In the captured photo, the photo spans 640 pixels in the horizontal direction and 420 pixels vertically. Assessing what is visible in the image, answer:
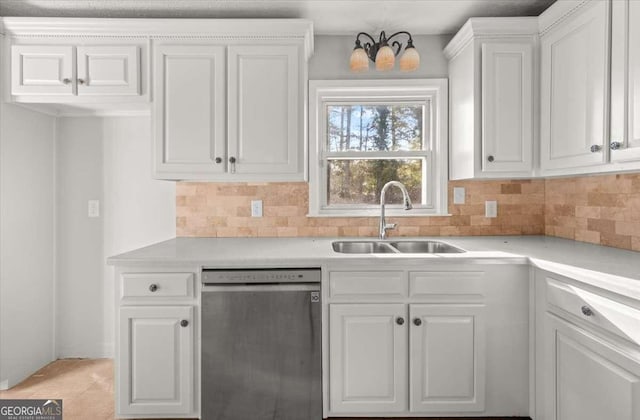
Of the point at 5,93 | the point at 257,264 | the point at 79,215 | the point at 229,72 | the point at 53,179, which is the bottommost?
the point at 257,264

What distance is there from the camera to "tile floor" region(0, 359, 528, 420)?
6.60 feet

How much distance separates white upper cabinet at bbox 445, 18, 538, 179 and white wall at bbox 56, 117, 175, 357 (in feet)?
6.81

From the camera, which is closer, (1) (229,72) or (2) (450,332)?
(2) (450,332)

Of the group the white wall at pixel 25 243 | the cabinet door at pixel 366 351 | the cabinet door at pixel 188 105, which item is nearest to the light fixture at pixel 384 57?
the cabinet door at pixel 188 105

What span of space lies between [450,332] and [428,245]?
70 cm

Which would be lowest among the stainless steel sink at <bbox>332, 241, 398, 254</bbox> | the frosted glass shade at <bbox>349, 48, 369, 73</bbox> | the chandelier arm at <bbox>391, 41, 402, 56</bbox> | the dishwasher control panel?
the dishwasher control panel

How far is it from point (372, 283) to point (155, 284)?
1.06 metres

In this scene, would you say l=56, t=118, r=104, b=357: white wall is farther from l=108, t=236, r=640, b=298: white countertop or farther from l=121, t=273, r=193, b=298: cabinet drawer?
l=121, t=273, r=193, b=298: cabinet drawer

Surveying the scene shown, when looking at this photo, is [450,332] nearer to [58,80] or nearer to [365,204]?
Result: [365,204]

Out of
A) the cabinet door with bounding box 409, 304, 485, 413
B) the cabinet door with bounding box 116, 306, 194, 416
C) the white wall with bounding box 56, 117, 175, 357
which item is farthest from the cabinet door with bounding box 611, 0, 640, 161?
the white wall with bounding box 56, 117, 175, 357

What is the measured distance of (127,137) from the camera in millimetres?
2600

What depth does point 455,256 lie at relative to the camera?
1.82m

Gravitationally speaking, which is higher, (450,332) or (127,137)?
(127,137)

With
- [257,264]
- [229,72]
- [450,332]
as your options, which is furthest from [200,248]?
[450,332]
